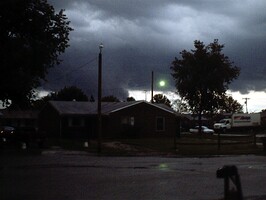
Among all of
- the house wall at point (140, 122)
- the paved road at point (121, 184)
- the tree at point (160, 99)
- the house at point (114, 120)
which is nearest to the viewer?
the paved road at point (121, 184)

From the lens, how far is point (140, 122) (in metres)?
54.3

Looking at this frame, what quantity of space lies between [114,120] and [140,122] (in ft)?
10.1

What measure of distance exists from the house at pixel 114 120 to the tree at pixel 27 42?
48.9ft

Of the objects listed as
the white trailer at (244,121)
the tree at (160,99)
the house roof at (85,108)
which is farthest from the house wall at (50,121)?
the tree at (160,99)

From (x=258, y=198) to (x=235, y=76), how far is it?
53.2 metres

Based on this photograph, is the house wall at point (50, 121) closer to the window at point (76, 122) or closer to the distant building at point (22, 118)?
the window at point (76, 122)

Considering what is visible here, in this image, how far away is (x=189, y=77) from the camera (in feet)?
207

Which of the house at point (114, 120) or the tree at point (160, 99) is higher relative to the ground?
the tree at point (160, 99)

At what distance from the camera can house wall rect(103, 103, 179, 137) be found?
52.8 metres

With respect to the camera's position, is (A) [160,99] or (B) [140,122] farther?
(A) [160,99]

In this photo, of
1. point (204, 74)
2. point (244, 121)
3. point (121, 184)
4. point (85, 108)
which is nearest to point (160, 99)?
point (244, 121)

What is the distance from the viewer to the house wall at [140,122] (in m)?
52.8

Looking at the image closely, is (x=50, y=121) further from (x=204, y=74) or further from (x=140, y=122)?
(x=204, y=74)

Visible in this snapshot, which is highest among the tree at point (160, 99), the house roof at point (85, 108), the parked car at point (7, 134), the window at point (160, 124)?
the tree at point (160, 99)
